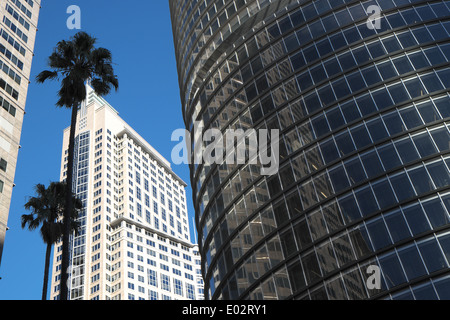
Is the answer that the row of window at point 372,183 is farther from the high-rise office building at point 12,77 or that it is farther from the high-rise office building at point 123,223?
the high-rise office building at point 123,223

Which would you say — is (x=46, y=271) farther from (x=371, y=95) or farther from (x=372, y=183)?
(x=371, y=95)

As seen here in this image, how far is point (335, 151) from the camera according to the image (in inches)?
1684

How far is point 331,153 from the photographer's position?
42812 millimetres

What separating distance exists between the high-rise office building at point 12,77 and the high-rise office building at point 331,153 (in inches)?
681

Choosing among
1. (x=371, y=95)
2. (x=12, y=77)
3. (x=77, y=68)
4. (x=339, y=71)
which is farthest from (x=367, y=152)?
(x=12, y=77)

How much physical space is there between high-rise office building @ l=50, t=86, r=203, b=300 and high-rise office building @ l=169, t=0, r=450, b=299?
8901cm

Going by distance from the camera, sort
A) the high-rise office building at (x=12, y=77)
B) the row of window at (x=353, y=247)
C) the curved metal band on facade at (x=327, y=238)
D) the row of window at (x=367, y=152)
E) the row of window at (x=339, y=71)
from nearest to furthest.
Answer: the row of window at (x=353, y=247)
the curved metal band on facade at (x=327, y=238)
the row of window at (x=367, y=152)
the high-rise office building at (x=12, y=77)
the row of window at (x=339, y=71)

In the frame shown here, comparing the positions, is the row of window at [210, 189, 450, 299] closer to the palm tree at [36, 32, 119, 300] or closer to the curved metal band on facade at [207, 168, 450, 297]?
the curved metal band on facade at [207, 168, 450, 297]

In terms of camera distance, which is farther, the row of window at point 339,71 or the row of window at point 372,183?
the row of window at point 339,71

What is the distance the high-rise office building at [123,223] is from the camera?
142m

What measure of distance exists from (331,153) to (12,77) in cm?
3066

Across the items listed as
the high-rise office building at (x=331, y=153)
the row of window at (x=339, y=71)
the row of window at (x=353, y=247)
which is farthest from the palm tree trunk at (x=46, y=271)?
the row of window at (x=339, y=71)

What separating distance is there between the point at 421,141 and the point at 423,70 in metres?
7.40
